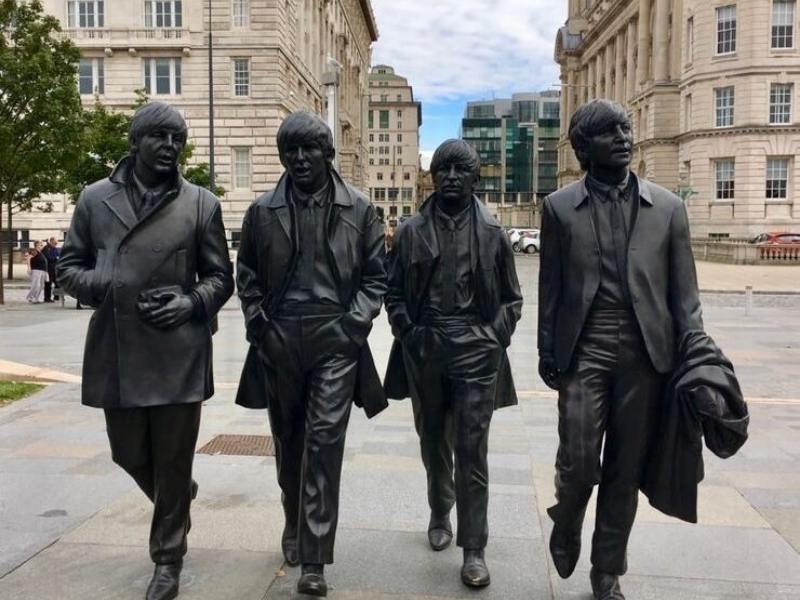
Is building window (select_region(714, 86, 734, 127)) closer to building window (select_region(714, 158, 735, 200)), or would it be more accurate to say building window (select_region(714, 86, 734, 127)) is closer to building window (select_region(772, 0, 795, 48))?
building window (select_region(714, 158, 735, 200))

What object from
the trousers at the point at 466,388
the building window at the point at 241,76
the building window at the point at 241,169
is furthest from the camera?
the building window at the point at 241,169

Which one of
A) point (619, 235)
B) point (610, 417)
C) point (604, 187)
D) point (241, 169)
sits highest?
point (241, 169)

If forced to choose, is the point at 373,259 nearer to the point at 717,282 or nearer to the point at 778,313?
the point at 778,313

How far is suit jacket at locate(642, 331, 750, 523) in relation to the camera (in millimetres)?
3375

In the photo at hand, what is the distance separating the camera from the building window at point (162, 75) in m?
42.2

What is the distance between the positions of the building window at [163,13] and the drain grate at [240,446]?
39.4 meters

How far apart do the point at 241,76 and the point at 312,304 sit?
4077 centimetres

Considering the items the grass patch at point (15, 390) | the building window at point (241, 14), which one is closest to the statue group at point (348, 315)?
the grass patch at point (15, 390)

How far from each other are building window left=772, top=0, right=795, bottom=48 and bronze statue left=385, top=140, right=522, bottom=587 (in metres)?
50.2

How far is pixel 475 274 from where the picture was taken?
4.13 m

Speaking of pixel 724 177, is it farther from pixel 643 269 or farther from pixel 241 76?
pixel 643 269

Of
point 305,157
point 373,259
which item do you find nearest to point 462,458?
point 373,259

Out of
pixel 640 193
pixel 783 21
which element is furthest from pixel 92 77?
pixel 640 193

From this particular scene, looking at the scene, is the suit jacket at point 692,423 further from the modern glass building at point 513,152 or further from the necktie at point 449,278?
the modern glass building at point 513,152
